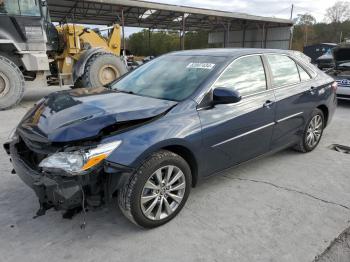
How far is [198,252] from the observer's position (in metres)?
2.58

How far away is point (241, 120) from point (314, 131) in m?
1.98

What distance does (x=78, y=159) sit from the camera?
7.91 ft

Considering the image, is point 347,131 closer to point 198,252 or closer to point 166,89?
point 166,89

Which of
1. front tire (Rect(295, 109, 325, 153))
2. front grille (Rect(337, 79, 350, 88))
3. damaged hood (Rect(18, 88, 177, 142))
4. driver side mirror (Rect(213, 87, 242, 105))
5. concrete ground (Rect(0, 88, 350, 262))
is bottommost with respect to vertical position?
concrete ground (Rect(0, 88, 350, 262))

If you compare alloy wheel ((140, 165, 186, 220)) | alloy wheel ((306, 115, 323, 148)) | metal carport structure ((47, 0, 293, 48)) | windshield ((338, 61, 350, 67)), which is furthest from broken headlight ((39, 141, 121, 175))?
metal carport structure ((47, 0, 293, 48))

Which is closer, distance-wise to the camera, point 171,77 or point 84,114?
point 84,114

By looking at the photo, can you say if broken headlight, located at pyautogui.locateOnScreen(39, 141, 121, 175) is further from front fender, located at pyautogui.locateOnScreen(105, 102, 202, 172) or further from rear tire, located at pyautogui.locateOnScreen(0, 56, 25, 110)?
rear tire, located at pyautogui.locateOnScreen(0, 56, 25, 110)

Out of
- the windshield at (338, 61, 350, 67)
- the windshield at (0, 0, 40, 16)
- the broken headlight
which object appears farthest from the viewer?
the windshield at (338, 61, 350, 67)

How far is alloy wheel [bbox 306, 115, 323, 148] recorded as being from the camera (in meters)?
4.66

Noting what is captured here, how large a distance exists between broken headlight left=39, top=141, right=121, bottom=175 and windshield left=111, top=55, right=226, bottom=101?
995 mm

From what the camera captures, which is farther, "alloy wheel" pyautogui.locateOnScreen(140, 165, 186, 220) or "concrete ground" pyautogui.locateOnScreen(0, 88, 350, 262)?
"alloy wheel" pyautogui.locateOnScreen(140, 165, 186, 220)

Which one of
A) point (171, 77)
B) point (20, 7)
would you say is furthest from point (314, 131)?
point (20, 7)

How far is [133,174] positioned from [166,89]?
1.13 metres

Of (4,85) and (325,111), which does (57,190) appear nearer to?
(325,111)
